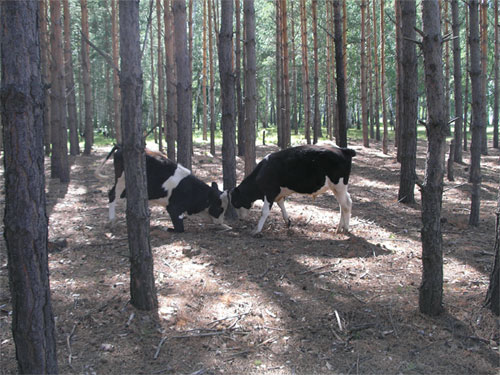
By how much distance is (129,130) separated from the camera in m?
5.07

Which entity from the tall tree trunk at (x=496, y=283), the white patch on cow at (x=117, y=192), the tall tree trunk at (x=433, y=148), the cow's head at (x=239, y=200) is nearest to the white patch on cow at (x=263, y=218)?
the cow's head at (x=239, y=200)

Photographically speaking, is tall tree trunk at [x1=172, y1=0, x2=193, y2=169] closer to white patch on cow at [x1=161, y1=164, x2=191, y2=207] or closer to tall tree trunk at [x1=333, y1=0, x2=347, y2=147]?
white patch on cow at [x1=161, y1=164, x2=191, y2=207]

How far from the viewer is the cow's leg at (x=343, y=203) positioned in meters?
8.68

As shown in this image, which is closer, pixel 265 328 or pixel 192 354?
pixel 192 354

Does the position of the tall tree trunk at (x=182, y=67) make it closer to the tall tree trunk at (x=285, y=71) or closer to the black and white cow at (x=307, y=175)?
the black and white cow at (x=307, y=175)

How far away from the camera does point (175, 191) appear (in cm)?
938

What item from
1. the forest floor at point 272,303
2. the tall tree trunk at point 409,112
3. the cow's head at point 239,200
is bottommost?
the forest floor at point 272,303

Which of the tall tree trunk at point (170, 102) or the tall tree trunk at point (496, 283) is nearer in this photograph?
the tall tree trunk at point (496, 283)

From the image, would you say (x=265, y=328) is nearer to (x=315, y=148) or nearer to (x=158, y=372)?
(x=158, y=372)

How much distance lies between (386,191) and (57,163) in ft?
33.2

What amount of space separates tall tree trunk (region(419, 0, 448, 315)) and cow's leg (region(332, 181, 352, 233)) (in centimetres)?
355

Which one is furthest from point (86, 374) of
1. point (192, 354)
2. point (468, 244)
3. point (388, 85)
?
point (388, 85)

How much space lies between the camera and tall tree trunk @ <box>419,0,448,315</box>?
491 centimetres

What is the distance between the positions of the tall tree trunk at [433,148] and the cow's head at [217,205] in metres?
5.07
